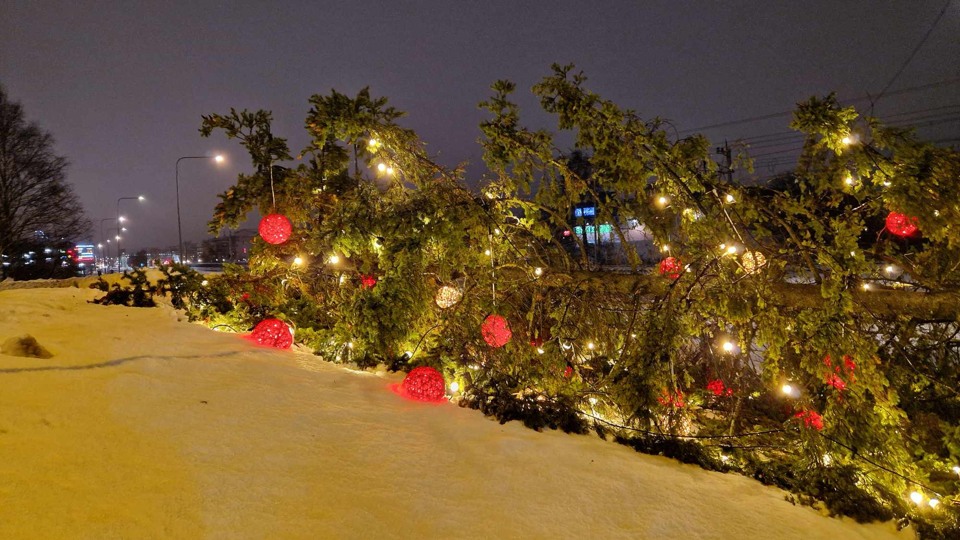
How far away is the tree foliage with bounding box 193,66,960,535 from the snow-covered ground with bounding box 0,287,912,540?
0.57 meters

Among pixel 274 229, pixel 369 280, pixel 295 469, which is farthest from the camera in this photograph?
pixel 369 280

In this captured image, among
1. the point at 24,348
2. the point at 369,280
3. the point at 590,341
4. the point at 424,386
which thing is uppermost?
the point at 369,280

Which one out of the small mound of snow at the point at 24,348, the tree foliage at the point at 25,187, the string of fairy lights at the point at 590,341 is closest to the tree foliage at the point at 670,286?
the string of fairy lights at the point at 590,341

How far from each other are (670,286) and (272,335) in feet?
15.4

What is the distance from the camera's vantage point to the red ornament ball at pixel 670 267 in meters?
4.79

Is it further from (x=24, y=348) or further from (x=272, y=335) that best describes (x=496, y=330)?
(x=24, y=348)

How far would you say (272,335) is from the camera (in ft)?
19.1

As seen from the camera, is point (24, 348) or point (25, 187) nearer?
point (24, 348)

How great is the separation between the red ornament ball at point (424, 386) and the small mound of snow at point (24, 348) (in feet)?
9.63

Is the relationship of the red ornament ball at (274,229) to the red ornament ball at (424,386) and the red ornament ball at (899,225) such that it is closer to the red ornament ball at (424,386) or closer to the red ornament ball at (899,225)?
the red ornament ball at (424,386)

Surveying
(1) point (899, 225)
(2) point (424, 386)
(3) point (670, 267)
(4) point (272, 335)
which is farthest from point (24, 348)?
(1) point (899, 225)

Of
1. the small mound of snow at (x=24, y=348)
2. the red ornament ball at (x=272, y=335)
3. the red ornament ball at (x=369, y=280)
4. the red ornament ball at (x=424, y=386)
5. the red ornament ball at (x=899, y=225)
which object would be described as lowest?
the red ornament ball at (x=424, y=386)

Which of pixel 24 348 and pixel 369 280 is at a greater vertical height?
pixel 369 280

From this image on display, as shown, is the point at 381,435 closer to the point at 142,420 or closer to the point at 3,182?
the point at 142,420
